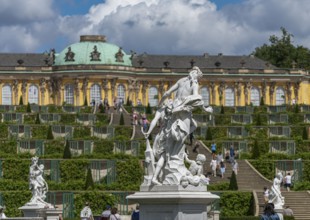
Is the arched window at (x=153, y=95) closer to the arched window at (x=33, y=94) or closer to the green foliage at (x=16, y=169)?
the arched window at (x=33, y=94)

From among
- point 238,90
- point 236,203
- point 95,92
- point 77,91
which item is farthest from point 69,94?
point 236,203

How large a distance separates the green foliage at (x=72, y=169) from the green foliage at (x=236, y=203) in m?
8.20

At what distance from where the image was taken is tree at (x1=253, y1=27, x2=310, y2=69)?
110 meters

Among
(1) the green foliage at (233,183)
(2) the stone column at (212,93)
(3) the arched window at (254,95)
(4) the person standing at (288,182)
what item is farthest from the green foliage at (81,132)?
(3) the arched window at (254,95)

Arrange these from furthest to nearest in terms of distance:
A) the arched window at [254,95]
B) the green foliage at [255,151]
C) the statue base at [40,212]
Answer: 1. the arched window at [254,95]
2. the green foliage at [255,151]
3. the statue base at [40,212]

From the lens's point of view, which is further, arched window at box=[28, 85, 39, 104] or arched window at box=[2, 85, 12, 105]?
arched window at box=[2, 85, 12, 105]

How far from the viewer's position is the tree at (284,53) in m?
110

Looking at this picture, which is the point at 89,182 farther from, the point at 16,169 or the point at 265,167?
the point at 265,167

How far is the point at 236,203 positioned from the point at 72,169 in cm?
895

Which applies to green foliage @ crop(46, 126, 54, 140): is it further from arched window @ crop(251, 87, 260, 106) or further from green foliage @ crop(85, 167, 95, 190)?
arched window @ crop(251, 87, 260, 106)

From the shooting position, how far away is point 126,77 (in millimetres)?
96250

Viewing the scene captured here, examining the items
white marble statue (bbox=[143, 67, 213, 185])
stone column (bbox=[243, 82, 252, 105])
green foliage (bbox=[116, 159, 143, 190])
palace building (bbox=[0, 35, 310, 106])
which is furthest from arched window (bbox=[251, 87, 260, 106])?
white marble statue (bbox=[143, 67, 213, 185])

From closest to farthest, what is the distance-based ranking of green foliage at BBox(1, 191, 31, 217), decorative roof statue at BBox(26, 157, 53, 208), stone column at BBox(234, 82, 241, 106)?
decorative roof statue at BBox(26, 157, 53, 208) < green foliage at BBox(1, 191, 31, 217) < stone column at BBox(234, 82, 241, 106)

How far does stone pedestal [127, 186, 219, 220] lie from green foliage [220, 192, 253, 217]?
74.1ft
